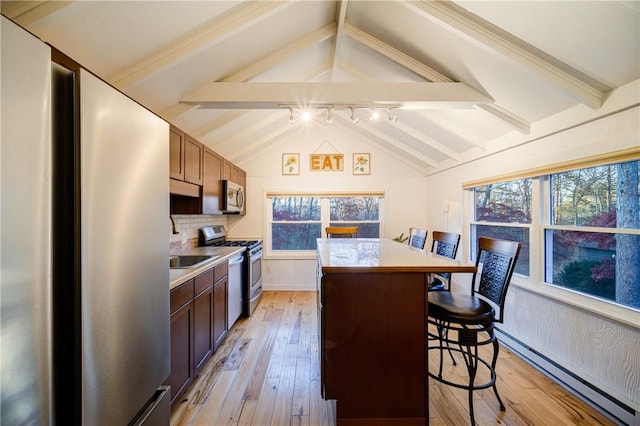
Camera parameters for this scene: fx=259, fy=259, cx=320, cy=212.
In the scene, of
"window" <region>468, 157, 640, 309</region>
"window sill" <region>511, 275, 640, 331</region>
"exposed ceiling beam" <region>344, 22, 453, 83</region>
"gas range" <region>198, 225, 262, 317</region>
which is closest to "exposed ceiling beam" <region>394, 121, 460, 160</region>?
"window" <region>468, 157, 640, 309</region>

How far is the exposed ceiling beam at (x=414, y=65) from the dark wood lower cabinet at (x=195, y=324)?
253cm

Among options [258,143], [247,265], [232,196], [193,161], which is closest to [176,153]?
[193,161]

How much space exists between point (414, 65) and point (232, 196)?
8.71 feet

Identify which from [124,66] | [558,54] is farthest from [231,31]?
[558,54]

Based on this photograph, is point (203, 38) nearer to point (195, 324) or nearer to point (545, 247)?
point (195, 324)

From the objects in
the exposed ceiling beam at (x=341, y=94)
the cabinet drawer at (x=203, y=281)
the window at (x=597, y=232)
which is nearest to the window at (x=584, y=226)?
the window at (x=597, y=232)

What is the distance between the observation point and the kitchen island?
5.04 ft

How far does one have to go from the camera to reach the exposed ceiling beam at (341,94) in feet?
7.61

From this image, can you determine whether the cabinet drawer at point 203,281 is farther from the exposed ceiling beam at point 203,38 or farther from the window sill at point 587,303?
the window sill at point 587,303

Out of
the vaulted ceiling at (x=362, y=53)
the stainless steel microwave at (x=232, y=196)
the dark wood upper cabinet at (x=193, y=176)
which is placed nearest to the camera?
the vaulted ceiling at (x=362, y=53)

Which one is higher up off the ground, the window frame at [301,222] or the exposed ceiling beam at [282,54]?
the exposed ceiling beam at [282,54]

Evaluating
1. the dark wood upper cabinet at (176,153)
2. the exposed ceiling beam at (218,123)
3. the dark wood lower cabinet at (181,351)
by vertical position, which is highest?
the exposed ceiling beam at (218,123)

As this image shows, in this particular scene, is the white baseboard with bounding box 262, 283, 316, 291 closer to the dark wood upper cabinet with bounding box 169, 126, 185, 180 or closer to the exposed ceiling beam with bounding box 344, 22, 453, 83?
the dark wood upper cabinet with bounding box 169, 126, 185, 180

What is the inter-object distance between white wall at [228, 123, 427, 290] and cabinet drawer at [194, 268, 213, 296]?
2.32 meters
